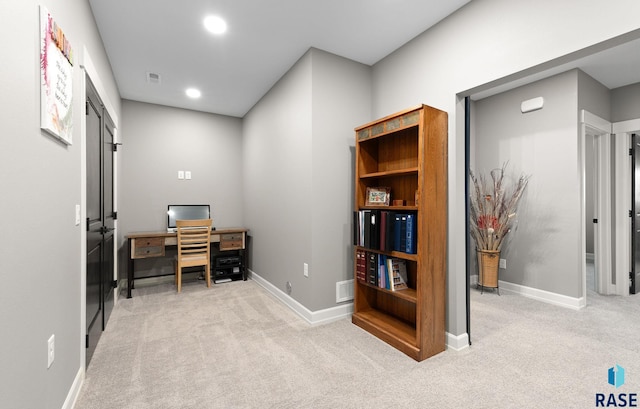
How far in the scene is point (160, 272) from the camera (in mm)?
4285

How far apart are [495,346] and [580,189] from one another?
2.08 meters

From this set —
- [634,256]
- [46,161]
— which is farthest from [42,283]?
[634,256]

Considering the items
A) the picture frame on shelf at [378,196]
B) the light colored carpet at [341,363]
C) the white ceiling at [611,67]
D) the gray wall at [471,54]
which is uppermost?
the white ceiling at [611,67]

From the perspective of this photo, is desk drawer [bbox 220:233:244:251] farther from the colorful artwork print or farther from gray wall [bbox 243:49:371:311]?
the colorful artwork print

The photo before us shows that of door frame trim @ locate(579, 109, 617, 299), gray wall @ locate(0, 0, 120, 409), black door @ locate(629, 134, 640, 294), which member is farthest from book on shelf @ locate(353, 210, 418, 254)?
black door @ locate(629, 134, 640, 294)

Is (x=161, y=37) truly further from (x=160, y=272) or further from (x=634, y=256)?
(x=634, y=256)

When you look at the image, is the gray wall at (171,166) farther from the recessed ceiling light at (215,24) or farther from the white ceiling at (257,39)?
the recessed ceiling light at (215,24)

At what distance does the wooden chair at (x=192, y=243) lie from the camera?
379cm

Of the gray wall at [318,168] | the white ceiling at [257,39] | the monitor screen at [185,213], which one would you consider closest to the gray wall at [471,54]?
the white ceiling at [257,39]

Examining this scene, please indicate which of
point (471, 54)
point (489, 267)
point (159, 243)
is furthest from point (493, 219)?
point (159, 243)

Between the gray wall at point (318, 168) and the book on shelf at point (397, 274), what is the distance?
584mm

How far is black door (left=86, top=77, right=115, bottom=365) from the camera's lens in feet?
7.09

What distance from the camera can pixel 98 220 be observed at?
8.23 feet

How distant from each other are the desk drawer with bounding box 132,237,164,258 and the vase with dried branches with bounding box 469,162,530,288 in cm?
410
